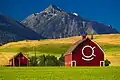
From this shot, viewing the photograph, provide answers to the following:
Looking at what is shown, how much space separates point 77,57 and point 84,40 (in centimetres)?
444

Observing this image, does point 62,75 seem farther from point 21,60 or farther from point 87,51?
point 21,60

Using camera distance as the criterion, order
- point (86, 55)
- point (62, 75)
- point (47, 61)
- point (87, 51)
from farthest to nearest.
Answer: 1. point (47, 61)
2. point (87, 51)
3. point (86, 55)
4. point (62, 75)

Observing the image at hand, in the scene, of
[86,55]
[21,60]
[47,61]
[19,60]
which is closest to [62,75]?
[86,55]

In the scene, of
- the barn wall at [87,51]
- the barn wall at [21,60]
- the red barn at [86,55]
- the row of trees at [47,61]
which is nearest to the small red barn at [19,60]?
the barn wall at [21,60]

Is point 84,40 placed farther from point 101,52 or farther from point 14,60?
point 14,60

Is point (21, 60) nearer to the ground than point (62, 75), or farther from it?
farther from it

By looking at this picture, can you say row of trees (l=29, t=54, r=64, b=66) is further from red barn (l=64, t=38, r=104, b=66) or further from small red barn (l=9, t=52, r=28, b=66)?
red barn (l=64, t=38, r=104, b=66)

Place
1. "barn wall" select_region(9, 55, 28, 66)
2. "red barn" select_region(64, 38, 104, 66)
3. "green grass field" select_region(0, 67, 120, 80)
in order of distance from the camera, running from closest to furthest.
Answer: "green grass field" select_region(0, 67, 120, 80) < "red barn" select_region(64, 38, 104, 66) < "barn wall" select_region(9, 55, 28, 66)

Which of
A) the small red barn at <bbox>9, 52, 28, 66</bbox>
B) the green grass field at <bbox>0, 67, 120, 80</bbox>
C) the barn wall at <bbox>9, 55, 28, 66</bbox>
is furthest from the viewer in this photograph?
the small red barn at <bbox>9, 52, 28, 66</bbox>

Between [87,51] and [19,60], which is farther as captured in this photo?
[19,60]

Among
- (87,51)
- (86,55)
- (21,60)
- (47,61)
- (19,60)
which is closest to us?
(86,55)

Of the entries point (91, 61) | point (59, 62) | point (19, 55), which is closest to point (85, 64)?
point (91, 61)

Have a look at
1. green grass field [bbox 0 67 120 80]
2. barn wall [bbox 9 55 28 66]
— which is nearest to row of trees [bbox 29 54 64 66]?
barn wall [bbox 9 55 28 66]

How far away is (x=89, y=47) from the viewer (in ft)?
338
